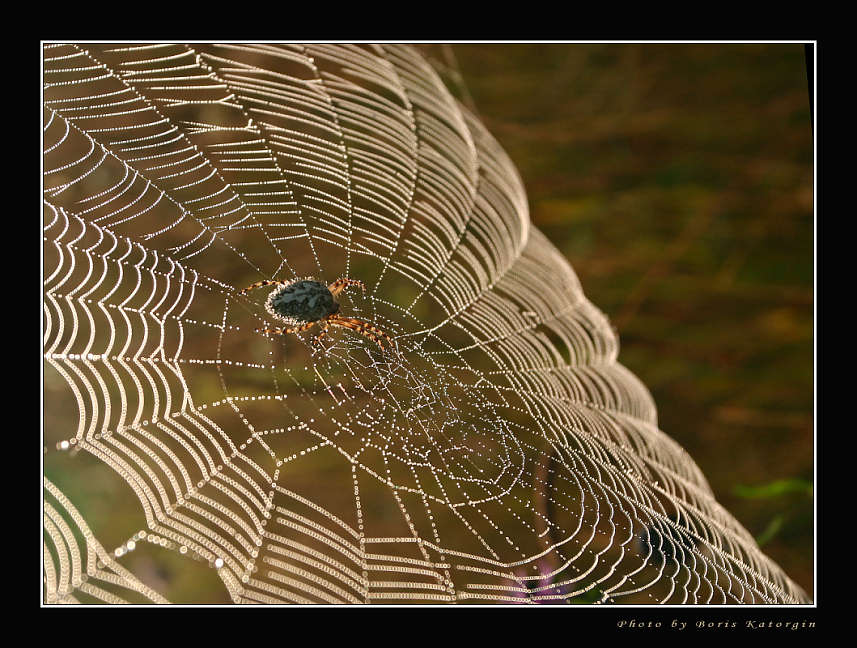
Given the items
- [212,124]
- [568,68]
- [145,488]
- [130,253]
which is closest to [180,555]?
[145,488]

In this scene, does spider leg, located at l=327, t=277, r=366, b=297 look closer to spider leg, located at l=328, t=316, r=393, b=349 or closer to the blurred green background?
spider leg, located at l=328, t=316, r=393, b=349

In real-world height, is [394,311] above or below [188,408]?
above

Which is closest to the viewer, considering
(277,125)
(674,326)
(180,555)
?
(180,555)

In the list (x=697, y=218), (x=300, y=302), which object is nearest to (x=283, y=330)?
(x=300, y=302)

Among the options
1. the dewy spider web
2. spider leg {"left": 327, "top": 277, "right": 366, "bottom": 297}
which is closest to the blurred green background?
the dewy spider web

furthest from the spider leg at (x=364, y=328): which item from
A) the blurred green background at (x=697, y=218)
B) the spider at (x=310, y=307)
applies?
the blurred green background at (x=697, y=218)

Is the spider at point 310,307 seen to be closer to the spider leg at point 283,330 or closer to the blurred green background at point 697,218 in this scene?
the spider leg at point 283,330

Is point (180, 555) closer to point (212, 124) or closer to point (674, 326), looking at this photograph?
point (212, 124)

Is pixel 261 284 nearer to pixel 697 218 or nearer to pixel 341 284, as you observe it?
pixel 341 284
